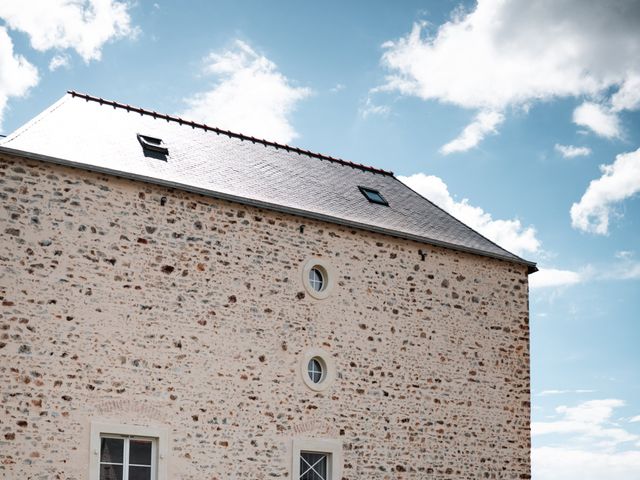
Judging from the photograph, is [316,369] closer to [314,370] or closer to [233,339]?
[314,370]

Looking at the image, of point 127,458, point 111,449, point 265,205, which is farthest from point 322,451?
point 265,205

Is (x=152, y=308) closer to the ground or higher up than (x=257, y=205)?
closer to the ground

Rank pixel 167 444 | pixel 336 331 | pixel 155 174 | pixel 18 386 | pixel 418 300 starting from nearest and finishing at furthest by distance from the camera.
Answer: pixel 18 386, pixel 167 444, pixel 155 174, pixel 336 331, pixel 418 300

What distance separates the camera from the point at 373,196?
56.7 ft

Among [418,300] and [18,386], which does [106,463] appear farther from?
[418,300]

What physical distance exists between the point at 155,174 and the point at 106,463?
4.21m

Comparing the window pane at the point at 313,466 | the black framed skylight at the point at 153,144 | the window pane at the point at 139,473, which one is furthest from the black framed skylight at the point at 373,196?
the window pane at the point at 139,473

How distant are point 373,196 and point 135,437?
6807mm

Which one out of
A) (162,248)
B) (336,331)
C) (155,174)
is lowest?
(336,331)

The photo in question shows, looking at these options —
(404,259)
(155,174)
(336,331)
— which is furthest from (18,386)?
(404,259)

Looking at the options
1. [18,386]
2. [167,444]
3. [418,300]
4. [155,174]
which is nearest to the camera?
[18,386]

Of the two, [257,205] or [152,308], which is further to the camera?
[257,205]

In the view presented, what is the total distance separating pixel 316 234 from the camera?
48.8 feet

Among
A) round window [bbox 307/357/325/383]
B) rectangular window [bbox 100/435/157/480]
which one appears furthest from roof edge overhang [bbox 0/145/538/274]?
rectangular window [bbox 100/435/157/480]
